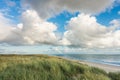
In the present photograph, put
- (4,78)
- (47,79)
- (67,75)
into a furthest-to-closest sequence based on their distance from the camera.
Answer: (67,75)
(47,79)
(4,78)

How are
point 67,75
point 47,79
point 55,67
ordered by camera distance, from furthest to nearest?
point 55,67
point 67,75
point 47,79

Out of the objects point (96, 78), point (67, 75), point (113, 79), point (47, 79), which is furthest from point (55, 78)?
point (113, 79)

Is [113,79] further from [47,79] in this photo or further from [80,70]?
[47,79]

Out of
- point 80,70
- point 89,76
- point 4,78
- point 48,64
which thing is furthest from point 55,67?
point 4,78

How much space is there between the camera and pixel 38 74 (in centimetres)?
782

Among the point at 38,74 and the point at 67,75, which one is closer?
the point at 38,74

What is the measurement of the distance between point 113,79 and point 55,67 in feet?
9.76

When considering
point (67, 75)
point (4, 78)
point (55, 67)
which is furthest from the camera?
point (55, 67)

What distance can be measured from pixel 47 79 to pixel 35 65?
205 cm

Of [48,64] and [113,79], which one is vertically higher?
[48,64]

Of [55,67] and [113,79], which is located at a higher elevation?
[55,67]

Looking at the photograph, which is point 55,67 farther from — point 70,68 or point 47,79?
point 47,79

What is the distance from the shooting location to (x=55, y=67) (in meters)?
9.21

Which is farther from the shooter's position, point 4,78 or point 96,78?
point 96,78
